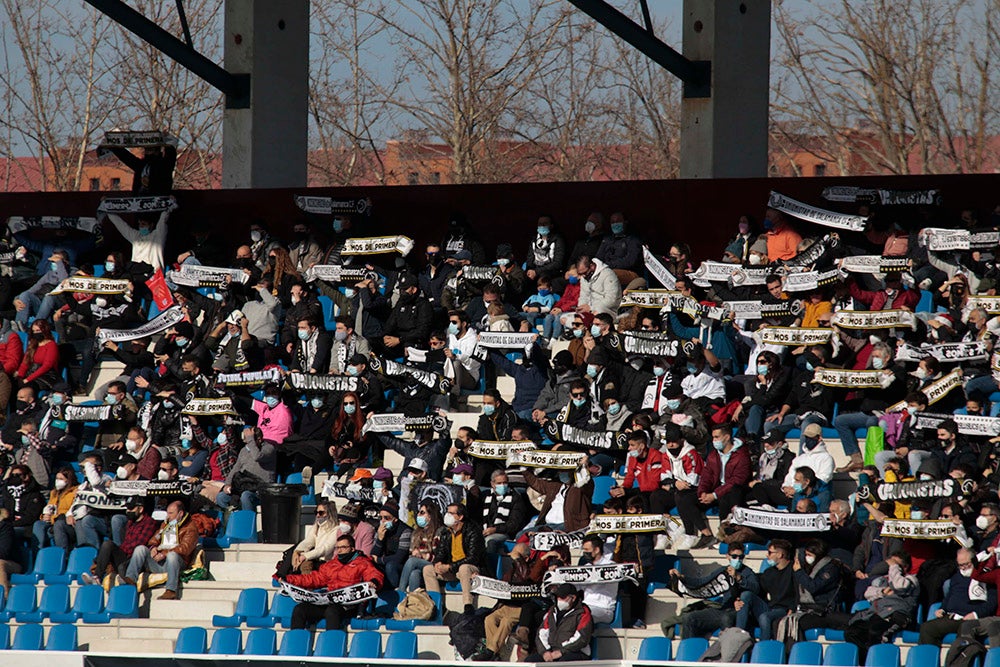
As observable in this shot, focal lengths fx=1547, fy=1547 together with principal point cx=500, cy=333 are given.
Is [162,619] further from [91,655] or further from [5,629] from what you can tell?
[91,655]

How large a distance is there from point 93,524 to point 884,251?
10.2m

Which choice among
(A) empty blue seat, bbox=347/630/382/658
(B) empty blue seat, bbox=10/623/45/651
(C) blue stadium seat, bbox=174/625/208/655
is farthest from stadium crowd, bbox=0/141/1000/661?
(B) empty blue seat, bbox=10/623/45/651

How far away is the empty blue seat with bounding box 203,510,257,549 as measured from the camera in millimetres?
17453

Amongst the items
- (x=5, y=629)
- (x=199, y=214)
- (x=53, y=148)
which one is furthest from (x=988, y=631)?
(x=53, y=148)

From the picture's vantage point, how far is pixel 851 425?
1702 centimetres

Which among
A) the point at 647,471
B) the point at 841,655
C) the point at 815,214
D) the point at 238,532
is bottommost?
the point at 841,655

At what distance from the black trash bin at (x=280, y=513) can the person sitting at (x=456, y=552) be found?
224 centimetres

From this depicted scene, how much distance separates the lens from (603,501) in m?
16.9

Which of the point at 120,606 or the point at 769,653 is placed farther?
the point at 120,606

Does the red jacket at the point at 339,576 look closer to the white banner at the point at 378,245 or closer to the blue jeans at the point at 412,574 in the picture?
the blue jeans at the point at 412,574

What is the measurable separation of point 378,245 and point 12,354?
5071 millimetres

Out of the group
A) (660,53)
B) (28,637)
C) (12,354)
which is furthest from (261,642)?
(660,53)

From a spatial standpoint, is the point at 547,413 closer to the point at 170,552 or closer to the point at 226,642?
the point at 170,552

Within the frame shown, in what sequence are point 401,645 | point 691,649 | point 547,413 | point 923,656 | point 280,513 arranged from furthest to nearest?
point 547,413, point 280,513, point 401,645, point 691,649, point 923,656
